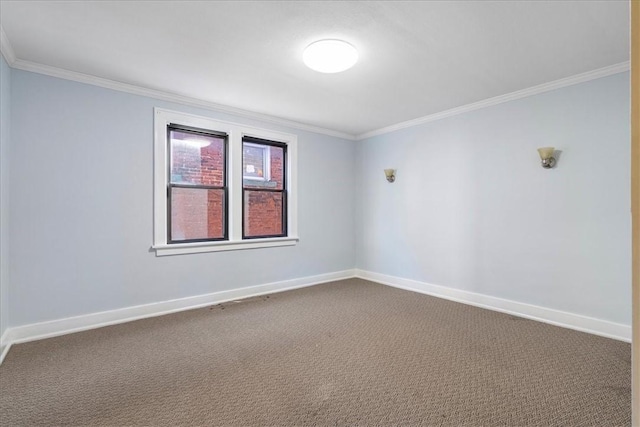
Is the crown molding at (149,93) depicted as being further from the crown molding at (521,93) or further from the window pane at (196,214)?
the crown molding at (521,93)

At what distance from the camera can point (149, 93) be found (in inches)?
141

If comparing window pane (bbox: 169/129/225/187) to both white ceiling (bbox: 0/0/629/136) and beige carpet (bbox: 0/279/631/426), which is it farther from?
beige carpet (bbox: 0/279/631/426)

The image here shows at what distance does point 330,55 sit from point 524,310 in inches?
129

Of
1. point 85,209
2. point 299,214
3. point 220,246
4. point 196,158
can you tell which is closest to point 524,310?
point 299,214

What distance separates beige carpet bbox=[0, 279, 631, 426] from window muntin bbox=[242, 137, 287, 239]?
55.1 inches

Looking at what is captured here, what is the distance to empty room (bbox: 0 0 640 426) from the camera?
7.17ft

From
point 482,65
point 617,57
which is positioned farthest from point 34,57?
point 617,57

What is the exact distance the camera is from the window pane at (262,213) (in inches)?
177

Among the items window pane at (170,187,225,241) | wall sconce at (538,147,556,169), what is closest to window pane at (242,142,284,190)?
window pane at (170,187,225,241)

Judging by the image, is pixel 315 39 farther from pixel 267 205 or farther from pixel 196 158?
pixel 267 205

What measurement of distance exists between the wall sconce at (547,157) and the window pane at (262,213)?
3183 mm

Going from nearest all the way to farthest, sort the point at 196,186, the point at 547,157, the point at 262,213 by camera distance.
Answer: the point at 547,157
the point at 196,186
the point at 262,213

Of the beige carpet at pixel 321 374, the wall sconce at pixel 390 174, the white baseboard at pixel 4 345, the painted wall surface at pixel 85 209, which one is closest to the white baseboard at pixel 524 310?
the beige carpet at pixel 321 374

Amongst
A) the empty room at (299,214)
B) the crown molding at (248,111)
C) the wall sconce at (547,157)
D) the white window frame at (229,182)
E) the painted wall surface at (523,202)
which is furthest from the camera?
the white window frame at (229,182)
